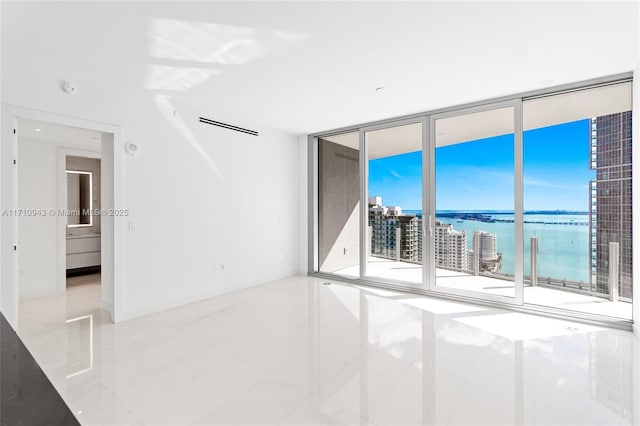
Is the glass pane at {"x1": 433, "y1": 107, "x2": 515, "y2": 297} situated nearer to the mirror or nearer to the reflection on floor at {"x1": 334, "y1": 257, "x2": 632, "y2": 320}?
the reflection on floor at {"x1": 334, "y1": 257, "x2": 632, "y2": 320}

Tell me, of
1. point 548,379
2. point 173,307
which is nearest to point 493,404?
point 548,379

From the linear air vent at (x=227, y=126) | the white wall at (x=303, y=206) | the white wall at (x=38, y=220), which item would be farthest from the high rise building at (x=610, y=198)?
the white wall at (x=38, y=220)

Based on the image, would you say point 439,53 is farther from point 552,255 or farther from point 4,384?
point 4,384

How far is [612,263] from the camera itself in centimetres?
348

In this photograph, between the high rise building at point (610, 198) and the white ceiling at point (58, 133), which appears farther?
the white ceiling at point (58, 133)

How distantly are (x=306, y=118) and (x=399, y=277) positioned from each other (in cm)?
291

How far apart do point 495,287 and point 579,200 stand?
1.45 metres

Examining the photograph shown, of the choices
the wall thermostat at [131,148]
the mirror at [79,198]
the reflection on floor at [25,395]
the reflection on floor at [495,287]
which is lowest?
the reflection on floor at [495,287]

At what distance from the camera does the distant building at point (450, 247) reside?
4.45 metres

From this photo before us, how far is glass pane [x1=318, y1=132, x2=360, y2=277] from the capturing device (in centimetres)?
552

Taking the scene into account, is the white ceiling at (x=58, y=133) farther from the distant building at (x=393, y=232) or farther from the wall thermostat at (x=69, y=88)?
the distant building at (x=393, y=232)

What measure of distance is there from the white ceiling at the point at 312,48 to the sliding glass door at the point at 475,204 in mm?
539

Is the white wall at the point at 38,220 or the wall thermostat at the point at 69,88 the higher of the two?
the wall thermostat at the point at 69,88

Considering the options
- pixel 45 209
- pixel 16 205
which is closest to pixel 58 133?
pixel 45 209
